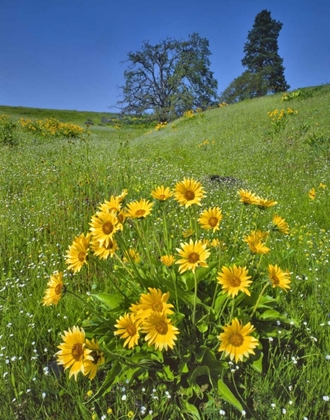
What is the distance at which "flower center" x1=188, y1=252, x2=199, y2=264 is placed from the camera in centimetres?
164

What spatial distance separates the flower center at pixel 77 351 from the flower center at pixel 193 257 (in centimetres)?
68

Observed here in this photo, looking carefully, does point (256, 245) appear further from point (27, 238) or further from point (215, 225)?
point (27, 238)

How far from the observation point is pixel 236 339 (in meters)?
1.55

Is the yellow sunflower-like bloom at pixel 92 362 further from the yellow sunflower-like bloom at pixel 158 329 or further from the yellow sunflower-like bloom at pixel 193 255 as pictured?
the yellow sunflower-like bloom at pixel 193 255

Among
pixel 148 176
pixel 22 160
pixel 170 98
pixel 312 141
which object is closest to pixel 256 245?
pixel 148 176

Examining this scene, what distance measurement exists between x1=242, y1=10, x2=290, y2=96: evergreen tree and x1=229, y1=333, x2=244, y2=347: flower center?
5471 centimetres

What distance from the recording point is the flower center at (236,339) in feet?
5.07

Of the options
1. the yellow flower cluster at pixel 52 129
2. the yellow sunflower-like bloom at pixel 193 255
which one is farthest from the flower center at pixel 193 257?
the yellow flower cluster at pixel 52 129

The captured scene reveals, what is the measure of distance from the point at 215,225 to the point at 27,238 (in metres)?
2.87

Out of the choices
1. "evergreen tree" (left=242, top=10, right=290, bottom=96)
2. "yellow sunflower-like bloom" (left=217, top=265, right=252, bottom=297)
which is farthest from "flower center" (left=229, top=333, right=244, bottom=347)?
"evergreen tree" (left=242, top=10, right=290, bottom=96)

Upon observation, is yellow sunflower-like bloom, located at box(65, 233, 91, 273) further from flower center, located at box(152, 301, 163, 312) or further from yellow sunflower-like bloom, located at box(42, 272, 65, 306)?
flower center, located at box(152, 301, 163, 312)

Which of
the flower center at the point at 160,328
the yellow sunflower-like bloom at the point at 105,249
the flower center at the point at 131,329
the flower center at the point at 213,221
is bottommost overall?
the flower center at the point at 131,329

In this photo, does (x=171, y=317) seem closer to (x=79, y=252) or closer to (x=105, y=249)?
(x=105, y=249)

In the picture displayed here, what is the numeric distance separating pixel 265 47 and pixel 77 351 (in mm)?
59681
